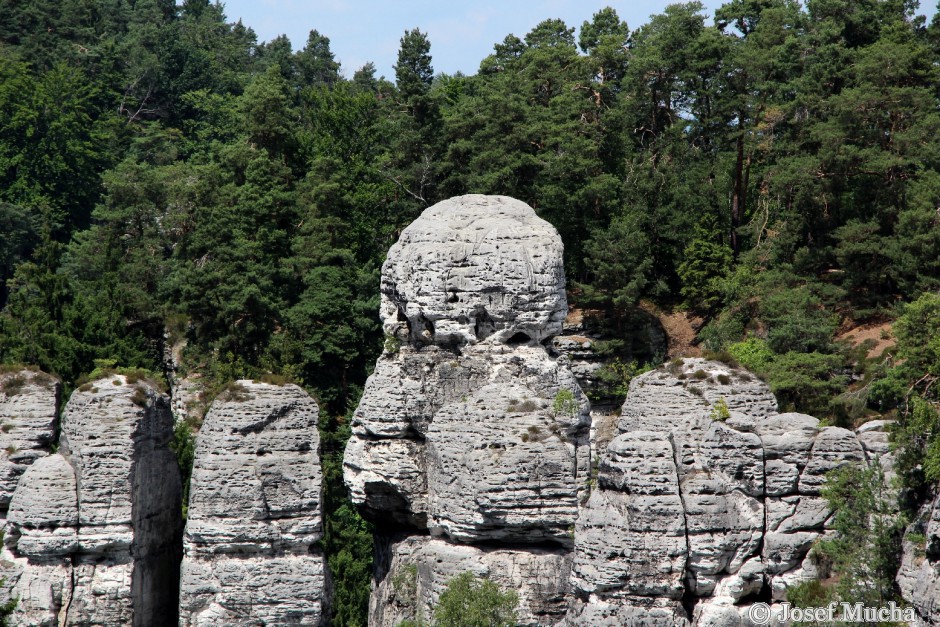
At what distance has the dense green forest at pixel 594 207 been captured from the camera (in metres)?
48.1

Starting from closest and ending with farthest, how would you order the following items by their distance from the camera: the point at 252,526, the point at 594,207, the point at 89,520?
the point at 252,526 < the point at 89,520 < the point at 594,207

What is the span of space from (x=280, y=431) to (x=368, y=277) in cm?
1998

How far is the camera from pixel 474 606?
1198 inches

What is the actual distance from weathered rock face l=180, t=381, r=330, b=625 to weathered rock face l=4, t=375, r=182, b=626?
1.95 m

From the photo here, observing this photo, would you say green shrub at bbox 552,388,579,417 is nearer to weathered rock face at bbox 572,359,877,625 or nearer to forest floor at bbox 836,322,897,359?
weathered rock face at bbox 572,359,877,625

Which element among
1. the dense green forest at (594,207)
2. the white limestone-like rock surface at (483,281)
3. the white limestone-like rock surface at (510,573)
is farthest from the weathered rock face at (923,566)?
the dense green forest at (594,207)

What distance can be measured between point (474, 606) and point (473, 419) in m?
4.29

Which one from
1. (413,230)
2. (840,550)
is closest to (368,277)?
(413,230)

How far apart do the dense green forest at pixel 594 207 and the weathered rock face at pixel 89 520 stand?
10.5 meters

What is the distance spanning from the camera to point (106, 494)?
34.7m

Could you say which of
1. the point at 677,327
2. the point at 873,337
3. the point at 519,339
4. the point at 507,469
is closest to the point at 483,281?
the point at 519,339

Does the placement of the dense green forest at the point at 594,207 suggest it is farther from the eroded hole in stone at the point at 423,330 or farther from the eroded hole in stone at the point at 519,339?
the eroded hole in stone at the point at 423,330

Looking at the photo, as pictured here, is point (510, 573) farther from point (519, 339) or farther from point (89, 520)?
point (89, 520)

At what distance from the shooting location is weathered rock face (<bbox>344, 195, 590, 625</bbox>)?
104 feet
